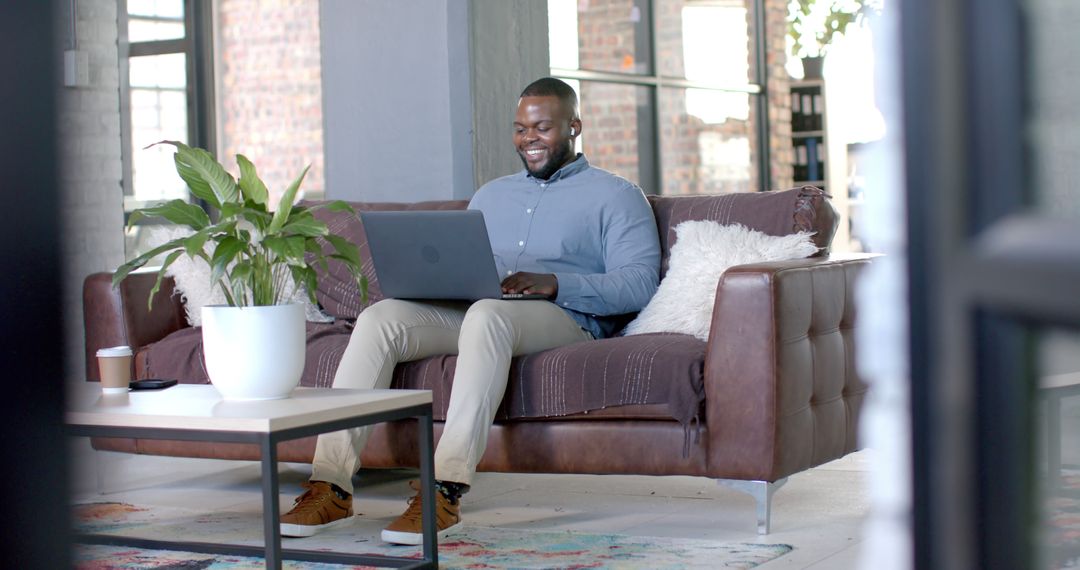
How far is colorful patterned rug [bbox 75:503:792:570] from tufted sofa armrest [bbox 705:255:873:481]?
8.1 inches

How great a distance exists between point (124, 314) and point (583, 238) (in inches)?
53.7

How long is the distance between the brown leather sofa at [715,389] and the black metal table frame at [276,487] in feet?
1.85

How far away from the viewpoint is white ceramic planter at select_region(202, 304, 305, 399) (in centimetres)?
254

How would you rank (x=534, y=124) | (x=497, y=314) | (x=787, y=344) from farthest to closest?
(x=534, y=124), (x=497, y=314), (x=787, y=344)

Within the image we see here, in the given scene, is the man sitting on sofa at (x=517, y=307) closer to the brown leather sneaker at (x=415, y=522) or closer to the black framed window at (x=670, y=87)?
the brown leather sneaker at (x=415, y=522)

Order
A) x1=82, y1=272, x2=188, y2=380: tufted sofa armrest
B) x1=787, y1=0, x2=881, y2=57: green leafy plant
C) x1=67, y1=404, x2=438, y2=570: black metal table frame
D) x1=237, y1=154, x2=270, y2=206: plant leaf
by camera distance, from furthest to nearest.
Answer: x1=787, y1=0, x2=881, y2=57: green leafy plant → x1=82, y1=272, x2=188, y2=380: tufted sofa armrest → x1=237, y1=154, x2=270, y2=206: plant leaf → x1=67, y1=404, x2=438, y2=570: black metal table frame

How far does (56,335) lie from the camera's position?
0.95 ft

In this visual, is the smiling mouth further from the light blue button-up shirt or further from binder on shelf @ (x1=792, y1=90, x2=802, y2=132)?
binder on shelf @ (x1=792, y1=90, x2=802, y2=132)

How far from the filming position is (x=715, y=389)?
2.99m

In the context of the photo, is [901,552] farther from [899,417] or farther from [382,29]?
[382,29]

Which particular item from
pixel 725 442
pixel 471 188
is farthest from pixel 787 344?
pixel 471 188

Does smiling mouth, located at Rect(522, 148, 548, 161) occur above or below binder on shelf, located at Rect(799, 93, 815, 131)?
below

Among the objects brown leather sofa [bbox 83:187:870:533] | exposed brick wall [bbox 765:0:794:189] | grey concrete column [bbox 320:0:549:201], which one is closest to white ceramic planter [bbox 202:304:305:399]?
brown leather sofa [bbox 83:187:870:533]

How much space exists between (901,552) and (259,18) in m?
7.83
